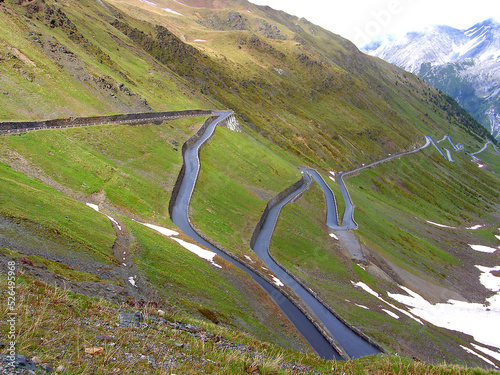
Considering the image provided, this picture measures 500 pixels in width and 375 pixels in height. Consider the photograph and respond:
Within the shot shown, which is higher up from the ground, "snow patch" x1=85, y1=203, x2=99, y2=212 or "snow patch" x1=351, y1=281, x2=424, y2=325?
"snow patch" x1=351, y1=281, x2=424, y2=325

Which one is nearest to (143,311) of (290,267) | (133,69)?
(290,267)

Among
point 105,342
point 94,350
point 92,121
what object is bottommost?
point 92,121

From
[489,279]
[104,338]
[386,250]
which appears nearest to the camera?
[104,338]

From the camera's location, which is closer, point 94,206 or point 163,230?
point 94,206

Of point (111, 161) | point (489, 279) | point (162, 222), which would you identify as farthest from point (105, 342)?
point (489, 279)

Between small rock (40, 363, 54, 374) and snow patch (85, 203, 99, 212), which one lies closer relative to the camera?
small rock (40, 363, 54, 374)

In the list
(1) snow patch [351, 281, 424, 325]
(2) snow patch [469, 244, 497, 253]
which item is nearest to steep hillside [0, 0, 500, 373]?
(1) snow patch [351, 281, 424, 325]

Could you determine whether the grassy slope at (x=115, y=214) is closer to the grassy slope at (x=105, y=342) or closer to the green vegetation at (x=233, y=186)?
the green vegetation at (x=233, y=186)

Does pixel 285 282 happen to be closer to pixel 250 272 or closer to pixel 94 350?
pixel 250 272

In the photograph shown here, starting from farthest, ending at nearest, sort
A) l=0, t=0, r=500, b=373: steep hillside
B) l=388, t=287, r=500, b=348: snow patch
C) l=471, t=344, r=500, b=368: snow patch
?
l=388, t=287, r=500, b=348: snow patch → l=471, t=344, r=500, b=368: snow patch → l=0, t=0, r=500, b=373: steep hillside

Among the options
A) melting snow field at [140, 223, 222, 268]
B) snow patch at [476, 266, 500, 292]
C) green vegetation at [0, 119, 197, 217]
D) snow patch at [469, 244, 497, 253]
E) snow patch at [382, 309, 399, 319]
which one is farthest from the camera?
snow patch at [469, 244, 497, 253]

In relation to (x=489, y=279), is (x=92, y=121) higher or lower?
lower

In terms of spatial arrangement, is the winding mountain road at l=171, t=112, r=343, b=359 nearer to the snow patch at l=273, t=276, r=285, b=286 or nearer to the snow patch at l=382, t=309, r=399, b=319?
the snow patch at l=273, t=276, r=285, b=286

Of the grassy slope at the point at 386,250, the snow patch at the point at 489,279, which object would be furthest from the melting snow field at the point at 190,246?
the snow patch at the point at 489,279
